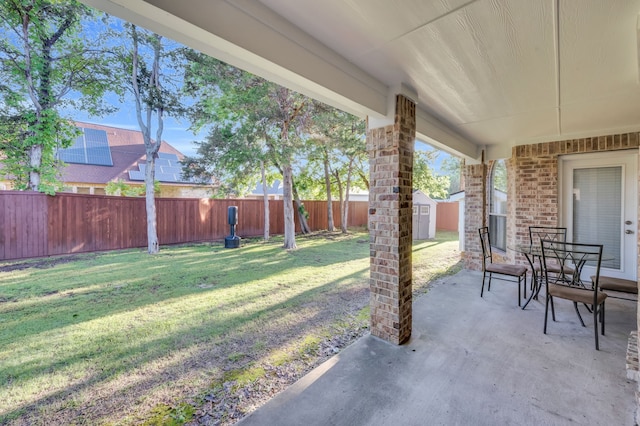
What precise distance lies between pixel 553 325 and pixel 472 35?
10.3 ft

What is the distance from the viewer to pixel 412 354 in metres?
2.51

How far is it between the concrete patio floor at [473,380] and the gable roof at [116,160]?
12.3 metres

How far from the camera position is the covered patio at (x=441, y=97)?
1.58 meters

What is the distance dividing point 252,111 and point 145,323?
5987 mm

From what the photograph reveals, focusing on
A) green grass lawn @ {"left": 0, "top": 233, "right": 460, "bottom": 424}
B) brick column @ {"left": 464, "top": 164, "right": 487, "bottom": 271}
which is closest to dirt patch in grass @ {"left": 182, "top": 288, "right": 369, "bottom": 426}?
green grass lawn @ {"left": 0, "top": 233, "right": 460, "bottom": 424}

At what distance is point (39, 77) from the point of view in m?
6.96

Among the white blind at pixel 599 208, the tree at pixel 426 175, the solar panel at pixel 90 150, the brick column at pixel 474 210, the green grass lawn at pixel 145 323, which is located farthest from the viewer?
the solar panel at pixel 90 150

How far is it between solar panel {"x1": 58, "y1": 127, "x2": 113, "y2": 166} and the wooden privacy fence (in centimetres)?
833

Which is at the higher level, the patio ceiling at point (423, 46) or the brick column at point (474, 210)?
the patio ceiling at point (423, 46)

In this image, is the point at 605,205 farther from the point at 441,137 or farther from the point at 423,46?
the point at 423,46

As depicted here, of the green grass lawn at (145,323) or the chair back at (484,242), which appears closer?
the green grass lawn at (145,323)

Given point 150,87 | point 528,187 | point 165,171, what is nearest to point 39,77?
point 150,87

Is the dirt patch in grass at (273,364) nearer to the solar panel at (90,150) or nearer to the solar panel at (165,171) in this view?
the solar panel at (165,171)

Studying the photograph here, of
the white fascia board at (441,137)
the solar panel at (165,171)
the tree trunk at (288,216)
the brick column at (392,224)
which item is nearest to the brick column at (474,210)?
the white fascia board at (441,137)
